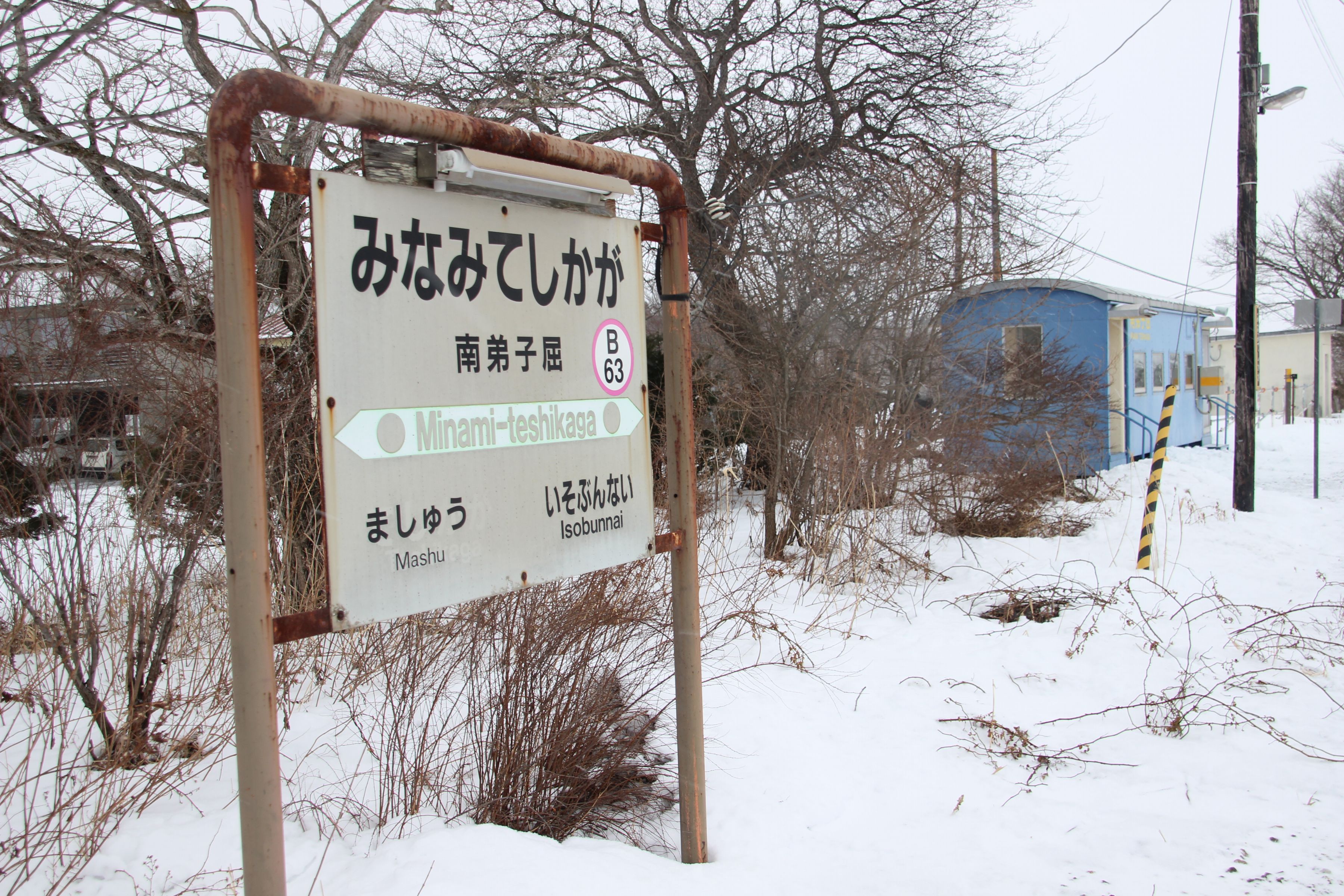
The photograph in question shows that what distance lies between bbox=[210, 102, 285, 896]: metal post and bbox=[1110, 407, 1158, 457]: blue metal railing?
49.6 feet

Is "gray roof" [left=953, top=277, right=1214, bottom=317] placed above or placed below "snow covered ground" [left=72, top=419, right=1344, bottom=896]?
above

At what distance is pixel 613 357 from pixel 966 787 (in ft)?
7.91

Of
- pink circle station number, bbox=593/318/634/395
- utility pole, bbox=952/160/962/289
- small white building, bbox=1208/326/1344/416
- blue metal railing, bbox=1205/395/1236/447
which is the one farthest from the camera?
small white building, bbox=1208/326/1344/416

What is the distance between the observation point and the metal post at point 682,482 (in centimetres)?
279

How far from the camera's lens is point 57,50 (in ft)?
22.7

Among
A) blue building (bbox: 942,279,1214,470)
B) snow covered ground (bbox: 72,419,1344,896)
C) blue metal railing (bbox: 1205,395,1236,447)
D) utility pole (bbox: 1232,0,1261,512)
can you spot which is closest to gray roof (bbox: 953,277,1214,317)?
blue building (bbox: 942,279,1214,470)

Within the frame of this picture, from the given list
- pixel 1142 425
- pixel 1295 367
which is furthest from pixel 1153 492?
pixel 1295 367

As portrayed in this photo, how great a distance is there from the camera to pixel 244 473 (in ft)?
5.54

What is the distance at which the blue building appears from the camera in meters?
12.6

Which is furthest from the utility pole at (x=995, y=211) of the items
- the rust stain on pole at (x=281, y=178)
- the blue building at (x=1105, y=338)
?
the rust stain on pole at (x=281, y=178)

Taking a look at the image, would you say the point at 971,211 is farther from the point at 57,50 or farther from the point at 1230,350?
the point at 1230,350

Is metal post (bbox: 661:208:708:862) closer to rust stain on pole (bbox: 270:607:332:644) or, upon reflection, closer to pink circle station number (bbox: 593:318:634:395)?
pink circle station number (bbox: 593:318:634:395)

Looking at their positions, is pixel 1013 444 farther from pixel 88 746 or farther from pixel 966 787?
pixel 88 746

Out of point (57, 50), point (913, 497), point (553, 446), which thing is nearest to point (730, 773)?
point (553, 446)
